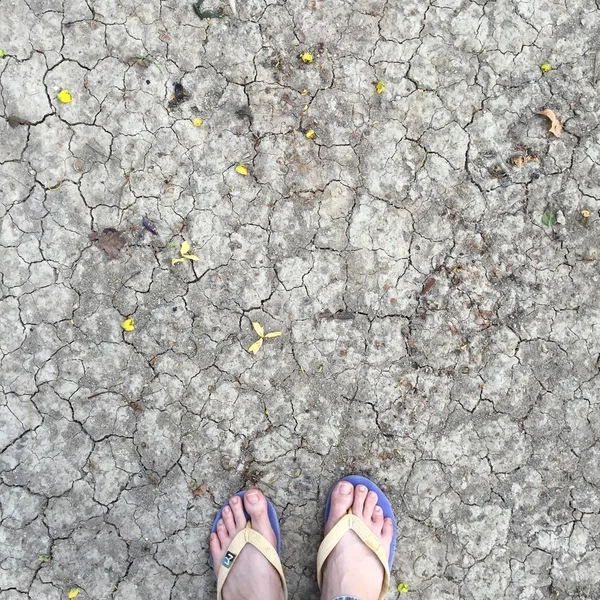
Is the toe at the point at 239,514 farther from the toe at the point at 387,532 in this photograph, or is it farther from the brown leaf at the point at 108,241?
the brown leaf at the point at 108,241

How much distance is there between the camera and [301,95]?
272 centimetres

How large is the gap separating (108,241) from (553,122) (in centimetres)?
224

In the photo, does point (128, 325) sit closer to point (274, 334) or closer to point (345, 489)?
point (274, 334)

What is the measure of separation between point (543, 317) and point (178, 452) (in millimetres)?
1911

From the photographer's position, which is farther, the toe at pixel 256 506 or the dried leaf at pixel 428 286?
the dried leaf at pixel 428 286

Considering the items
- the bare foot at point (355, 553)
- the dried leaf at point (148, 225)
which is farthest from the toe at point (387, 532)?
the dried leaf at point (148, 225)

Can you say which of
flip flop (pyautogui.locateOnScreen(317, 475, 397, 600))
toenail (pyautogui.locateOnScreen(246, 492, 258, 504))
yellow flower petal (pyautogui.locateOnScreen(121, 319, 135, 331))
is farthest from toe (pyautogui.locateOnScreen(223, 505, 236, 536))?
yellow flower petal (pyautogui.locateOnScreen(121, 319, 135, 331))

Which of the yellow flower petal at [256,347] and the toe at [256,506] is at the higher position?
the yellow flower petal at [256,347]

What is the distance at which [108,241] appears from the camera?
8.73 ft

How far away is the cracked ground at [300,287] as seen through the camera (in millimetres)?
2637

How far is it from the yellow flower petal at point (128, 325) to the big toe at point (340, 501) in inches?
49.3

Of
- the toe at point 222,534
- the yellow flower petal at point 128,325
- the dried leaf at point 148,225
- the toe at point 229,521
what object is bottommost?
the toe at point 222,534

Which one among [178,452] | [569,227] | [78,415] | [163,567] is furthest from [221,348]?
[569,227]

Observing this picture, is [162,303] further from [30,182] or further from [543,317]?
[543,317]
